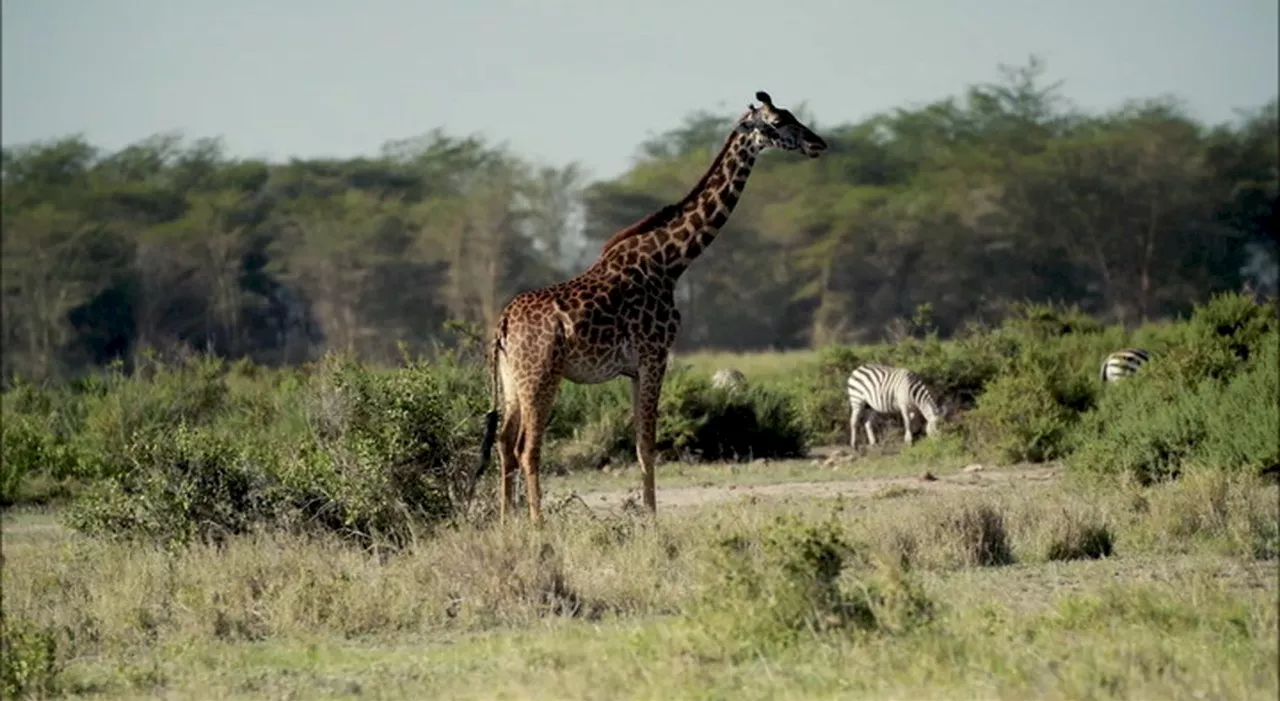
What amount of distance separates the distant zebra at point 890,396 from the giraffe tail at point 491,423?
8.17 m

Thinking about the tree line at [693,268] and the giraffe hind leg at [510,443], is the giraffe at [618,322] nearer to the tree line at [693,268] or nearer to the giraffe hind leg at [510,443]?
the giraffe hind leg at [510,443]

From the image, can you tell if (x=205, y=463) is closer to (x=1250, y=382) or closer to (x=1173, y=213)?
(x=1250, y=382)

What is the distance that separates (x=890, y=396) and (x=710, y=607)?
39.5 ft

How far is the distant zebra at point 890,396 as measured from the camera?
20516mm

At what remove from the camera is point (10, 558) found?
43.3ft

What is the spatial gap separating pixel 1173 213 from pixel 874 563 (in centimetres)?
4486

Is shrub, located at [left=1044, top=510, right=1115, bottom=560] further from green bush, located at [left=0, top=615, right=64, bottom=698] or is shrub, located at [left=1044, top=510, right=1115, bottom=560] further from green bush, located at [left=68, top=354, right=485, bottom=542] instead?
green bush, located at [left=0, top=615, right=64, bottom=698]

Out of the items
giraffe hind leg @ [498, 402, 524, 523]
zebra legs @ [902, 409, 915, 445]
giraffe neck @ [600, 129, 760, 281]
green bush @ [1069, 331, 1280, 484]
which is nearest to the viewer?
giraffe hind leg @ [498, 402, 524, 523]

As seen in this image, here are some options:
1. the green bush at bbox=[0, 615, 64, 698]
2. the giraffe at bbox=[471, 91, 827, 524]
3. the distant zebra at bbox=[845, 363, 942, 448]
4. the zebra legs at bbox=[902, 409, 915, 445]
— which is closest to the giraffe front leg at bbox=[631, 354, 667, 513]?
the giraffe at bbox=[471, 91, 827, 524]

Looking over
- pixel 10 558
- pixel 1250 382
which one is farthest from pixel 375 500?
pixel 1250 382

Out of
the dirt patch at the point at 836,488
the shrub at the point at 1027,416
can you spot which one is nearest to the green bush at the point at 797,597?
the dirt patch at the point at 836,488

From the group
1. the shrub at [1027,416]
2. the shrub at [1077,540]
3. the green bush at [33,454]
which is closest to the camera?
the shrub at [1077,540]

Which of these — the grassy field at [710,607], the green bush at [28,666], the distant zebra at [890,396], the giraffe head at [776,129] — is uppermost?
the giraffe head at [776,129]

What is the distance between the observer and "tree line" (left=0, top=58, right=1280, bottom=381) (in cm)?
5084
